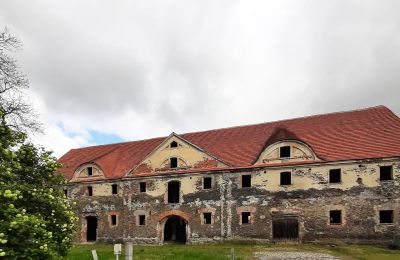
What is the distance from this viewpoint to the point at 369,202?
24.8 m

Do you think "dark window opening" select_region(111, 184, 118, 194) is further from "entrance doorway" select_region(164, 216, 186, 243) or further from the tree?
the tree

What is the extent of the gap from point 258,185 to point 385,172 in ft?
27.7

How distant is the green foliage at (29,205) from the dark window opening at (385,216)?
2038cm

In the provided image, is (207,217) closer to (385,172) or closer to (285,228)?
(285,228)

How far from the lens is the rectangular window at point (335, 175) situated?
25938mm

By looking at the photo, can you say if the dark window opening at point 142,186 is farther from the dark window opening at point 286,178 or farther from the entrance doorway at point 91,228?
the dark window opening at point 286,178

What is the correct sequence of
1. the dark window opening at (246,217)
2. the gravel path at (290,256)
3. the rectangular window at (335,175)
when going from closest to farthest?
the gravel path at (290,256)
the rectangular window at (335,175)
the dark window opening at (246,217)

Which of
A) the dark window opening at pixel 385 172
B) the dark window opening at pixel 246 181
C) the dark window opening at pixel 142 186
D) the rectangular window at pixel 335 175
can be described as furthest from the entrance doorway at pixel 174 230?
the dark window opening at pixel 385 172

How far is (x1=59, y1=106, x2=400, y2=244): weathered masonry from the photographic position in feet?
82.2

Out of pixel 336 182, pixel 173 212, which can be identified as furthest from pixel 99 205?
pixel 336 182

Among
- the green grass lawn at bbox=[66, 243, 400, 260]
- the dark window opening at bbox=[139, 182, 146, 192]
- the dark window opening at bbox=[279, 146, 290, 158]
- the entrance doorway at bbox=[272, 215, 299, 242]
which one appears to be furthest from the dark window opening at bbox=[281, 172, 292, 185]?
the dark window opening at bbox=[139, 182, 146, 192]

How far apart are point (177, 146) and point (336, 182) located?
12683mm

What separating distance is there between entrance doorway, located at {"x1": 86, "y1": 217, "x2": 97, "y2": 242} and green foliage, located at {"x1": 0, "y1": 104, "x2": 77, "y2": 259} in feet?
77.9

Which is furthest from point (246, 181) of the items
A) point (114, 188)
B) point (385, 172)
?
point (114, 188)
